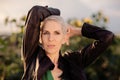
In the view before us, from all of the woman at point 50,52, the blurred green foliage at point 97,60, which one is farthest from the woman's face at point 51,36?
the blurred green foliage at point 97,60

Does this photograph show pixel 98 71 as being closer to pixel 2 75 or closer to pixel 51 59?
pixel 2 75

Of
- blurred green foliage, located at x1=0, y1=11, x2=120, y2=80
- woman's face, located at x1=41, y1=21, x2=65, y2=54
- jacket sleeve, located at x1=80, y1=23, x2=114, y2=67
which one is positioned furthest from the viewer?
blurred green foliage, located at x1=0, y1=11, x2=120, y2=80

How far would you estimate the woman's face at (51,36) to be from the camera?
14.0ft

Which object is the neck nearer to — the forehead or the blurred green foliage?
the forehead

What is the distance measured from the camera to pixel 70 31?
4.51 meters

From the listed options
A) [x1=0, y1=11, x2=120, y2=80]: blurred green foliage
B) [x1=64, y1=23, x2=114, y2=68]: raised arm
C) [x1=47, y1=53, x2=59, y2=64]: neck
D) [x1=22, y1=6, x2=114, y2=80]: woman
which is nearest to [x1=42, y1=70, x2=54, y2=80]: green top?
[x1=22, y1=6, x2=114, y2=80]: woman

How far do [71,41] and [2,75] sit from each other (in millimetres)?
2441

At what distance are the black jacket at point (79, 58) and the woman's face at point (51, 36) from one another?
94mm

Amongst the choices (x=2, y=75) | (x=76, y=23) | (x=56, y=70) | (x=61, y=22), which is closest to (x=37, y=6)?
(x=61, y=22)

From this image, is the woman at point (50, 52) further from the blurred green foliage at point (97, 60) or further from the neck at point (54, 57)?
the blurred green foliage at point (97, 60)

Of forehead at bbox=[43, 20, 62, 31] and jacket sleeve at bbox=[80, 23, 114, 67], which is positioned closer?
forehead at bbox=[43, 20, 62, 31]

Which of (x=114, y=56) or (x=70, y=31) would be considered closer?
(x=70, y=31)

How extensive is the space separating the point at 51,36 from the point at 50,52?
0.45 feet

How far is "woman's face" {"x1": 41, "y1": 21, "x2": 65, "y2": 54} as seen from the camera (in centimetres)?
426
